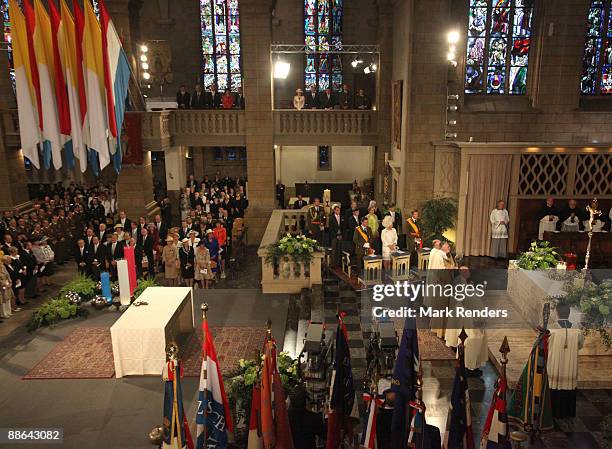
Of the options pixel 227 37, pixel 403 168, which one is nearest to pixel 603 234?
pixel 403 168

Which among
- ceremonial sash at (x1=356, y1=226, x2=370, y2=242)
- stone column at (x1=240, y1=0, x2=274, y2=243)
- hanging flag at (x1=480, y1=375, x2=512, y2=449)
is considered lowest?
hanging flag at (x1=480, y1=375, x2=512, y2=449)

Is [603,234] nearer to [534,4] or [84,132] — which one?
[534,4]

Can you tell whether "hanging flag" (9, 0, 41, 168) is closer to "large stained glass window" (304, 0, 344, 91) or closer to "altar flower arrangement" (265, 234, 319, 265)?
"altar flower arrangement" (265, 234, 319, 265)

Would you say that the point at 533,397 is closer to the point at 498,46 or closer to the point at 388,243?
the point at 388,243

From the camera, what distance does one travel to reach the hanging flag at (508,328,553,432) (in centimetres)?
645

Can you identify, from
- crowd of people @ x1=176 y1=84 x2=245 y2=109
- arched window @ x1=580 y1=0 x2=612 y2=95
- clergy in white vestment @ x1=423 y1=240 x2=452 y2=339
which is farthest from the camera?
crowd of people @ x1=176 y1=84 x2=245 y2=109

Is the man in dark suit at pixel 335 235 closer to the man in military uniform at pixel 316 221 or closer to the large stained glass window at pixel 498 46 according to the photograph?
the man in military uniform at pixel 316 221

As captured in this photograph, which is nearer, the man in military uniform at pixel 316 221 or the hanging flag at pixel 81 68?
the hanging flag at pixel 81 68

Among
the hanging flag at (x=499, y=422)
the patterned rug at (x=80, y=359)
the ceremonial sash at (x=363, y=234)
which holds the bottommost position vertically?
the patterned rug at (x=80, y=359)

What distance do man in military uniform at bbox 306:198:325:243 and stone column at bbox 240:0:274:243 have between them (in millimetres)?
3449

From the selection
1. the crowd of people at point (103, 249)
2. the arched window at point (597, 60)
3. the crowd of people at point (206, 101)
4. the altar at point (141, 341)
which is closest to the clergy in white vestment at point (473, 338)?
the altar at point (141, 341)

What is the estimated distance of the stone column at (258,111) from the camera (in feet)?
56.2

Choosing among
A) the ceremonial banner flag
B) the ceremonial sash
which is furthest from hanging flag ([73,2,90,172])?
the ceremonial sash

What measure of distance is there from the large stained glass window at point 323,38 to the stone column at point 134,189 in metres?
9.49
